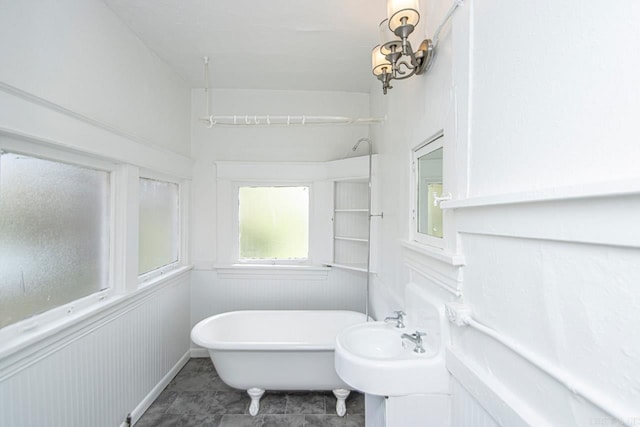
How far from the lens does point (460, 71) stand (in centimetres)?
98

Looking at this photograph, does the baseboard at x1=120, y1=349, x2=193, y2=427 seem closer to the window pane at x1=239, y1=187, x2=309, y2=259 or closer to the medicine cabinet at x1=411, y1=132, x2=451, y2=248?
the window pane at x1=239, y1=187, x2=309, y2=259

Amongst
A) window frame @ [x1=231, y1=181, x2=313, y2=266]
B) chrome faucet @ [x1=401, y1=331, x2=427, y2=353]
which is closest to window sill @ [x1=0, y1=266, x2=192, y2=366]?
window frame @ [x1=231, y1=181, x2=313, y2=266]

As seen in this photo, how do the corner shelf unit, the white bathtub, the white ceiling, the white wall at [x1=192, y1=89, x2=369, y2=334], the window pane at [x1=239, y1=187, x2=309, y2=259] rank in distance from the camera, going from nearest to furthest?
the white ceiling < the white bathtub < the corner shelf unit < the white wall at [x1=192, y1=89, x2=369, y2=334] < the window pane at [x1=239, y1=187, x2=309, y2=259]

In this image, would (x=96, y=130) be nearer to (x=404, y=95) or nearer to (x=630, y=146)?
(x=404, y=95)

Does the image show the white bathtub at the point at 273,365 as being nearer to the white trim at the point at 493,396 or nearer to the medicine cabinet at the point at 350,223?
A: the medicine cabinet at the point at 350,223

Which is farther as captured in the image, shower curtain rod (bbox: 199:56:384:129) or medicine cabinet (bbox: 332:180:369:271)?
medicine cabinet (bbox: 332:180:369:271)

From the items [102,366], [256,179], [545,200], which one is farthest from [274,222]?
[545,200]

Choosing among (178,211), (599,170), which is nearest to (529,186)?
(599,170)

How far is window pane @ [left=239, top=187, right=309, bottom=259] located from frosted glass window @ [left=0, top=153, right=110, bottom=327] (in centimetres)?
131

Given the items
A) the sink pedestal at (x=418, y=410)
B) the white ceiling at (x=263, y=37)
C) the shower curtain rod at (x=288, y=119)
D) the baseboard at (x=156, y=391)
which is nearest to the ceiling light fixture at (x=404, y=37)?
the white ceiling at (x=263, y=37)

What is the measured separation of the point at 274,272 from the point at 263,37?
2084 mm

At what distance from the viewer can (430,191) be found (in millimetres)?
1395

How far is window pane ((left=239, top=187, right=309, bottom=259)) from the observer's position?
9.73ft

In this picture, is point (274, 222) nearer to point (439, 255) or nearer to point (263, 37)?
point (263, 37)
